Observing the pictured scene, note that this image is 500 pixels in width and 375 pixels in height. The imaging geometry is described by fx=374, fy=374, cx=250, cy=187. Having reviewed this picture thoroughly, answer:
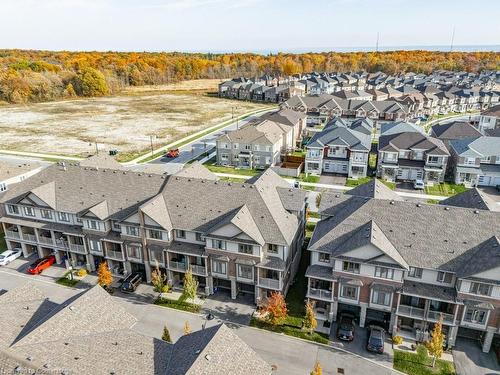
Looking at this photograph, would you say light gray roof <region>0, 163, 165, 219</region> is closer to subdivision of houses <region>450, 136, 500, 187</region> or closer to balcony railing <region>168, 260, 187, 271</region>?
Answer: balcony railing <region>168, 260, 187, 271</region>

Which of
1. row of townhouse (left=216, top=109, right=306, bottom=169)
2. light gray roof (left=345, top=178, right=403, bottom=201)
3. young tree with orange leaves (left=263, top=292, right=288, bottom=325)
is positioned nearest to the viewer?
young tree with orange leaves (left=263, top=292, right=288, bottom=325)

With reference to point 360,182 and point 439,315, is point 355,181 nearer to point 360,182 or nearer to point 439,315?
point 360,182

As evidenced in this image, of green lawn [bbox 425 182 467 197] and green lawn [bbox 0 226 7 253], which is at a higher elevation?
green lawn [bbox 425 182 467 197]

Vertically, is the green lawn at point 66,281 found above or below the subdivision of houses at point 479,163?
below

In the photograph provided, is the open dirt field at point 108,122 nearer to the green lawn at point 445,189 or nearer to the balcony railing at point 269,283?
the balcony railing at point 269,283

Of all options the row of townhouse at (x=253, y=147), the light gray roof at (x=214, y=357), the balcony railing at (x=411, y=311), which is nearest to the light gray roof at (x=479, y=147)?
the row of townhouse at (x=253, y=147)

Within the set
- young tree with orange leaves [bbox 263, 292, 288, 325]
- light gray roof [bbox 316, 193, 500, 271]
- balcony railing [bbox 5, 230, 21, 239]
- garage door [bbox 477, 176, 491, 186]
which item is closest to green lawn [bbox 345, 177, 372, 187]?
garage door [bbox 477, 176, 491, 186]

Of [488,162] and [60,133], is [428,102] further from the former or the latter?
[60,133]

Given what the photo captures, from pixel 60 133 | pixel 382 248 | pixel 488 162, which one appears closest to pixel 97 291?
pixel 382 248
